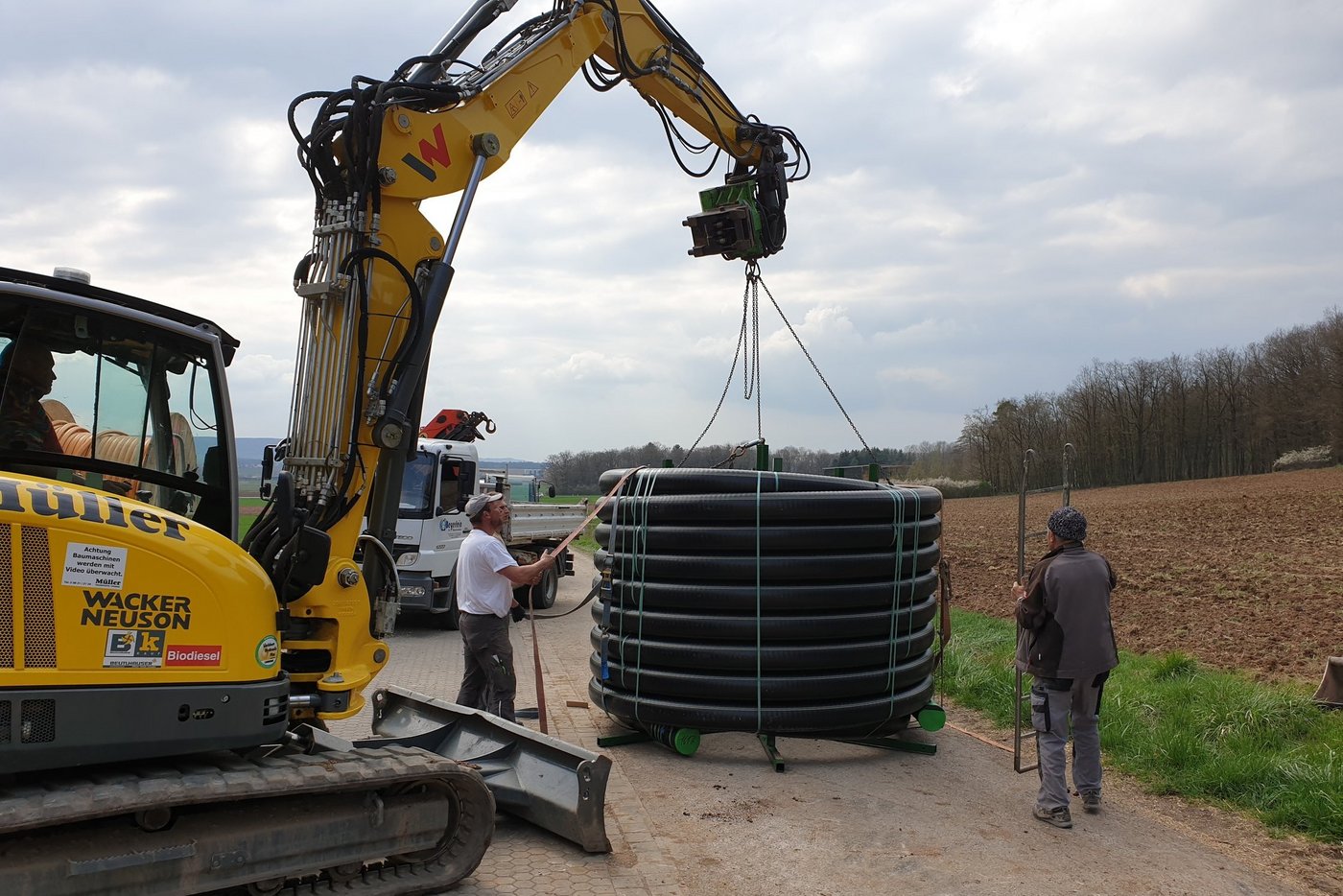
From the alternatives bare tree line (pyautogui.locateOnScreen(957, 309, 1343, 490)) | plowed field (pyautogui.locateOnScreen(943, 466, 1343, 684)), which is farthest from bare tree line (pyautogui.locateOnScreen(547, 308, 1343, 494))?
plowed field (pyautogui.locateOnScreen(943, 466, 1343, 684))

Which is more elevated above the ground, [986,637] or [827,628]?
[827,628]

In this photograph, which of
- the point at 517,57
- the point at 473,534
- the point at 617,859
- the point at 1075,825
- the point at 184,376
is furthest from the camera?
the point at 473,534

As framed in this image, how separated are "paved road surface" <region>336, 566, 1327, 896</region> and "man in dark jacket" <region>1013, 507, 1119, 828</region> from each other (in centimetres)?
26

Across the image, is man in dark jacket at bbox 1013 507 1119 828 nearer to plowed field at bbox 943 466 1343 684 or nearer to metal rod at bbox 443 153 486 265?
plowed field at bbox 943 466 1343 684

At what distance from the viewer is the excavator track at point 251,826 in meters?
3.70

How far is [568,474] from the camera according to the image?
1581 inches

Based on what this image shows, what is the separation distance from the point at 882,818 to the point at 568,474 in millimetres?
34671

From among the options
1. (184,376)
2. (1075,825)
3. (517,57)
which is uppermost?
(517,57)

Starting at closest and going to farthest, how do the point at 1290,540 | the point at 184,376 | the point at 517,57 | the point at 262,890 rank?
the point at 262,890 < the point at 184,376 < the point at 517,57 < the point at 1290,540

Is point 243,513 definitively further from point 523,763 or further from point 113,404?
point 113,404

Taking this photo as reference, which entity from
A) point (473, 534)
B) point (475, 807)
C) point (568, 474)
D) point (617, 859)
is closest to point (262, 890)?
point (475, 807)

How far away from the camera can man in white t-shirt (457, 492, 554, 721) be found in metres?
7.19

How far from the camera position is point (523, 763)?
573cm

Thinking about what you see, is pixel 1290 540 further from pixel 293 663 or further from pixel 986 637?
pixel 293 663
